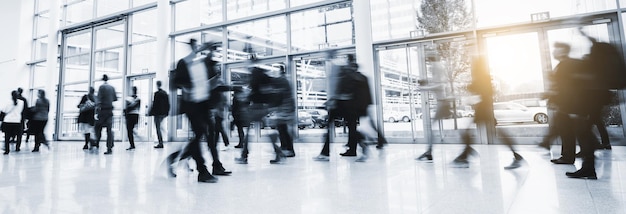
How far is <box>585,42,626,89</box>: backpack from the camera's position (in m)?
2.26

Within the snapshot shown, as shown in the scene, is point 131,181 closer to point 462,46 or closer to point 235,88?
point 235,88

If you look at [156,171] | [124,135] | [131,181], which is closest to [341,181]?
[131,181]

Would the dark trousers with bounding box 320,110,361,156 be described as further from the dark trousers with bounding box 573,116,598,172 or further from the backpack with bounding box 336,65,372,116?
the dark trousers with bounding box 573,116,598,172

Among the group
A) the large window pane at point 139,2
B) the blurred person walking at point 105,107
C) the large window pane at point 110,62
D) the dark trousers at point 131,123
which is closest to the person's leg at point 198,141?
the blurred person walking at point 105,107

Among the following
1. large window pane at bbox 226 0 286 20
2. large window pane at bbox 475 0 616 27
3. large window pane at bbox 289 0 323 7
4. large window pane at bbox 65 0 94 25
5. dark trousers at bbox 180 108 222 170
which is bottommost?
dark trousers at bbox 180 108 222 170

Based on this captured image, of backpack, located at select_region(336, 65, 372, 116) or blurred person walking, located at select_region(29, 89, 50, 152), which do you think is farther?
blurred person walking, located at select_region(29, 89, 50, 152)

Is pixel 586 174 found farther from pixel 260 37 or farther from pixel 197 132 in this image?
pixel 260 37

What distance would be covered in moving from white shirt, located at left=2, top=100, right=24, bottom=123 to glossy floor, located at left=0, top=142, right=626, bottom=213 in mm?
3325

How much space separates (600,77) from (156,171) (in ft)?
12.7

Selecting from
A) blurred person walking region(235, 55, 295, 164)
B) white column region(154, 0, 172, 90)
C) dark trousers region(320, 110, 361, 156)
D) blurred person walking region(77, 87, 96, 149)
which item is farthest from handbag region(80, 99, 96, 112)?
dark trousers region(320, 110, 361, 156)

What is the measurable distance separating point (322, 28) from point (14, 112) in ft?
19.7

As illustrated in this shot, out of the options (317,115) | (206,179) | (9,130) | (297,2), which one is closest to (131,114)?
(9,130)

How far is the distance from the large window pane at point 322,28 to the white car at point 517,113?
3.04m

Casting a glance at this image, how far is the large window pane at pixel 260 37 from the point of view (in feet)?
24.6
